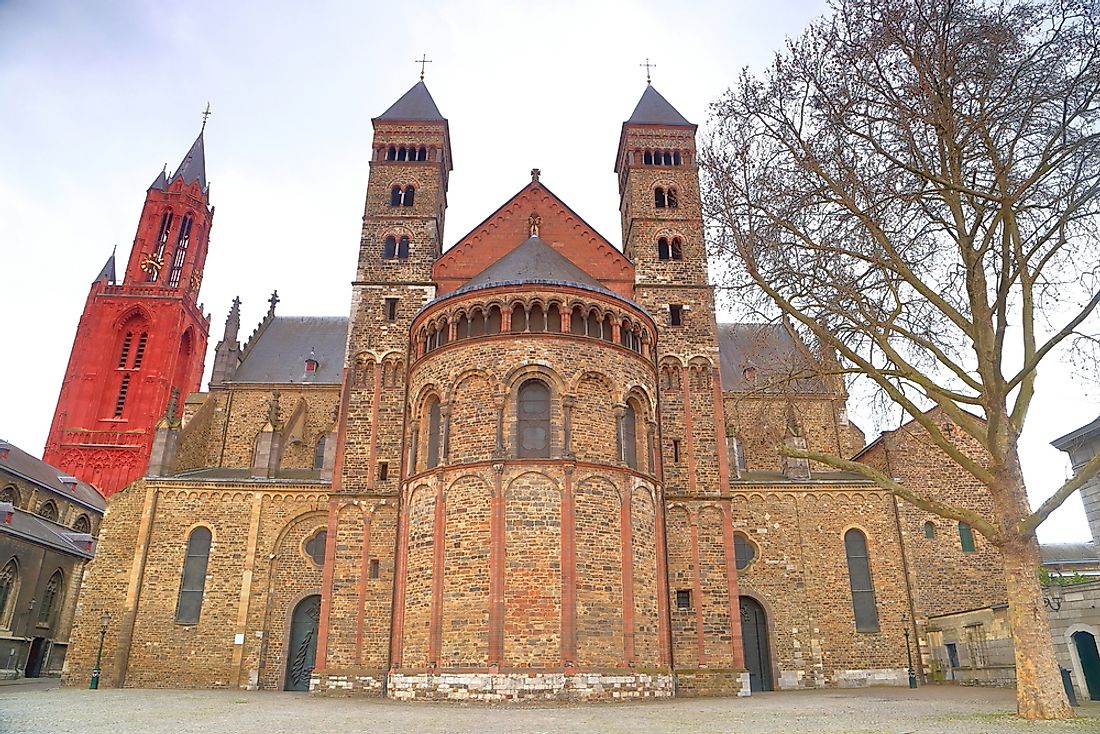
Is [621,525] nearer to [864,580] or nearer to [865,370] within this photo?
[865,370]

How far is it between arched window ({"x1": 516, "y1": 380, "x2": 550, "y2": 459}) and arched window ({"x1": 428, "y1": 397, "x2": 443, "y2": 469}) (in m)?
2.42

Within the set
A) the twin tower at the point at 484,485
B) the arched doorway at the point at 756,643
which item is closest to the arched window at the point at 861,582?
the arched doorway at the point at 756,643

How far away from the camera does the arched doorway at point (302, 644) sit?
2595 cm

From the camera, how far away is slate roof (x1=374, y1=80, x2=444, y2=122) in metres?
30.1

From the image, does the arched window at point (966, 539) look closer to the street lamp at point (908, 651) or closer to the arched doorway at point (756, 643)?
the street lamp at point (908, 651)

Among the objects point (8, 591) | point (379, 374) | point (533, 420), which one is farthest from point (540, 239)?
point (8, 591)

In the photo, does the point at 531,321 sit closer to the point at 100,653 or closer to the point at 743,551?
the point at 743,551

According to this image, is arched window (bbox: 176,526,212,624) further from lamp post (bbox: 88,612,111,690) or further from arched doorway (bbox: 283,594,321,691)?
arched doorway (bbox: 283,594,321,691)

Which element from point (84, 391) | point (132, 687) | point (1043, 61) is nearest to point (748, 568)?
point (1043, 61)

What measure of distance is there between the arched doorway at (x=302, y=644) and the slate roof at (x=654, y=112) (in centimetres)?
2202

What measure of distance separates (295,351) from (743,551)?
22820 millimetres

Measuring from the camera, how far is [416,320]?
24156mm

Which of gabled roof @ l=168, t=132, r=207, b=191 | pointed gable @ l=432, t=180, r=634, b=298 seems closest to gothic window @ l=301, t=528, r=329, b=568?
pointed gable @ l=432, t=180, r=634, b=298

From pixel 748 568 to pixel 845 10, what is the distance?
63.1 ft
